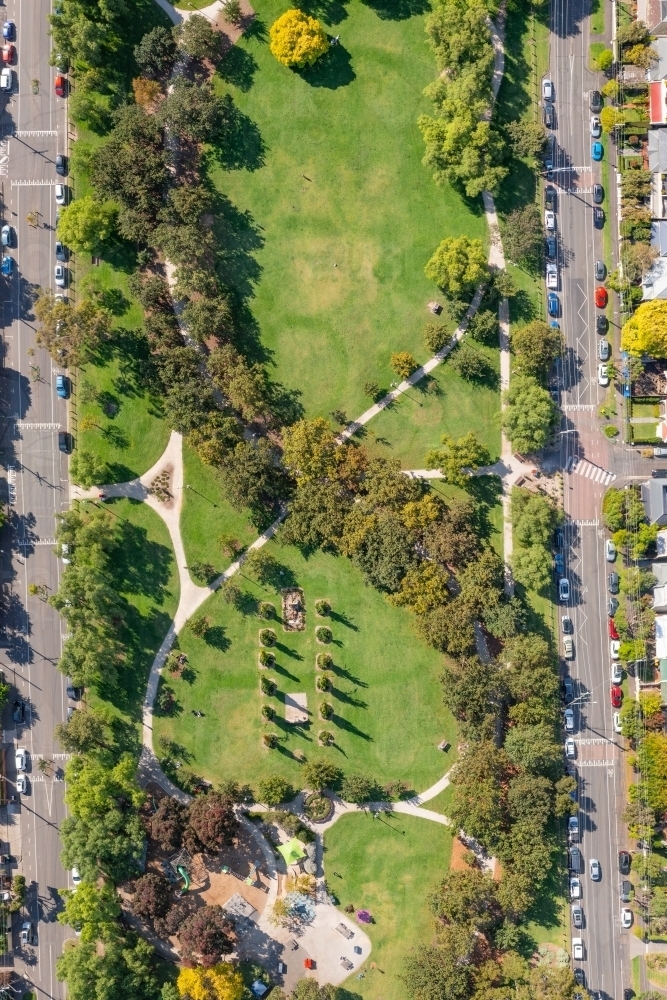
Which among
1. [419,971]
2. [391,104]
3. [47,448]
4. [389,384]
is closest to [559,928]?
[419,971]

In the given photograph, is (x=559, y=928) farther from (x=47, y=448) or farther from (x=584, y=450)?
(x=47, y=448)

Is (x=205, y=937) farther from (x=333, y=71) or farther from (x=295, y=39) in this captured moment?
(x=295, y=39)

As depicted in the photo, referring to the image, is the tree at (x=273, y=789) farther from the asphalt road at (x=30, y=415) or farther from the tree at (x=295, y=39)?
the tree at (x=295, y=39)

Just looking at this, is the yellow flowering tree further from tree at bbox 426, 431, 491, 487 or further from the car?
the car

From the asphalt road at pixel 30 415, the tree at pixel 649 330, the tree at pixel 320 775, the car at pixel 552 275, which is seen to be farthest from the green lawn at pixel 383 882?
the car at pixel 552 275

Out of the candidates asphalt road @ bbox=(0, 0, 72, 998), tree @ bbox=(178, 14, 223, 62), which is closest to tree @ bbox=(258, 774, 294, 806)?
asphalt road @ bbox=(0, 0, 72, 998)

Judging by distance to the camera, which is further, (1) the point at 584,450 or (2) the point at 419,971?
(1) the point at 584,450
